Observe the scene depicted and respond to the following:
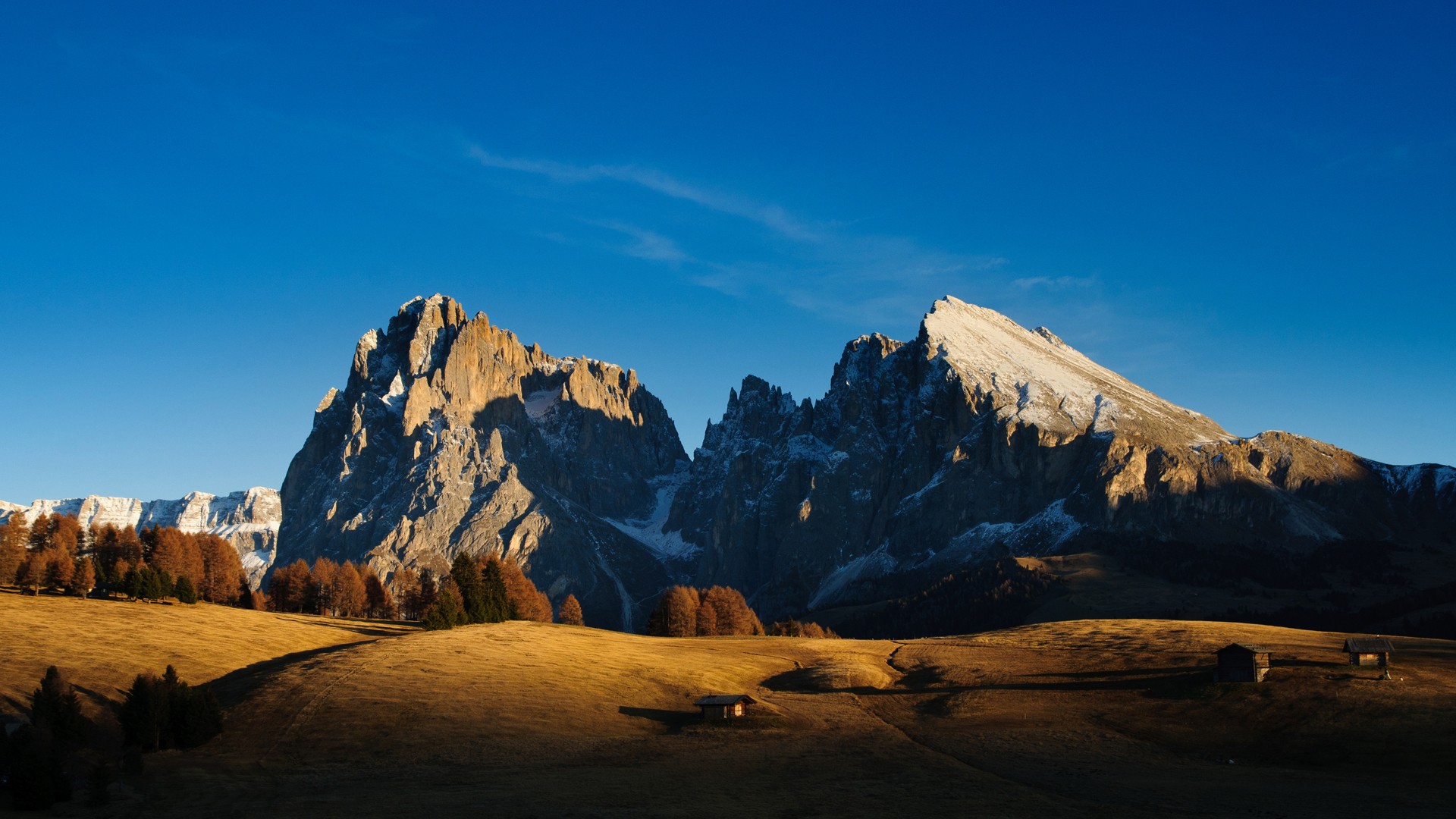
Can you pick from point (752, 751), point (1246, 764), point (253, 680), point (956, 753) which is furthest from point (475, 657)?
point (1246, 764)

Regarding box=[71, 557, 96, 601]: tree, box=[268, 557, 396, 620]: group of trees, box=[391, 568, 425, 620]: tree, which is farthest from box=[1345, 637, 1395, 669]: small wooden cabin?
box=[71, 557, 96, 601]: tree

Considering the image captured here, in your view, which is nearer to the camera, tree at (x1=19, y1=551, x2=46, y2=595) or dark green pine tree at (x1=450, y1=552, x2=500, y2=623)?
tree at (x1=19, y1=551, x2=46, y2=595)

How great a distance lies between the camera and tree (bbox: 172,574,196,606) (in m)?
131

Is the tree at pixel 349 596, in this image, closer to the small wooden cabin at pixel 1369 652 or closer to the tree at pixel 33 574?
the tree at pixel 33 574

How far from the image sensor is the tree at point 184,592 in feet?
429

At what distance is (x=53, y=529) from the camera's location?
5812 inches

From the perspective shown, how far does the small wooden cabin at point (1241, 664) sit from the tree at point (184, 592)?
11035cm

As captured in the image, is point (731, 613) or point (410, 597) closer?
point (410, 597)

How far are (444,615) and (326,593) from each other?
4108 cm

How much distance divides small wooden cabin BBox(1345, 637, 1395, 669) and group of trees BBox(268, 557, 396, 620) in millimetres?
128480

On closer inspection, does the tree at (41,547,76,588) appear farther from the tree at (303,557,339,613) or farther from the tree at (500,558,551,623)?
the tree at (500,558,551,623)

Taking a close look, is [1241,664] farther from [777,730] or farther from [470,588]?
[470,588]

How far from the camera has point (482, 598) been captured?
14725 cm

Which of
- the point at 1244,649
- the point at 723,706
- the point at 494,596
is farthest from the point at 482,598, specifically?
the point at 1244,649
